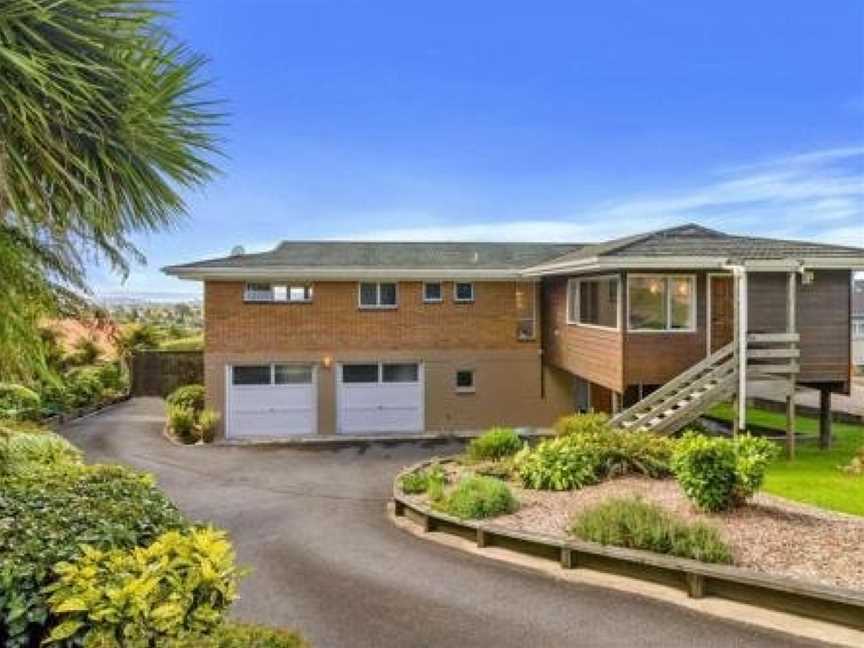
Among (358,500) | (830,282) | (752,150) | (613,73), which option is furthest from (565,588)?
(752,150)

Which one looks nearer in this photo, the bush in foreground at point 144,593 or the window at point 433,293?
the bush in foreground at point 144,593

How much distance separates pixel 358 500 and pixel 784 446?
1099 cm

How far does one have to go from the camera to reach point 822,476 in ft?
44.4

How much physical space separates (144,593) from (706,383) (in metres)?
13.8

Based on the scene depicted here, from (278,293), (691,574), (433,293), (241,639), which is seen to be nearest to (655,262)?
(433,293)

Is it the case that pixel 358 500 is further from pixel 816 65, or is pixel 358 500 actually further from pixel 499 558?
pixel 816 65

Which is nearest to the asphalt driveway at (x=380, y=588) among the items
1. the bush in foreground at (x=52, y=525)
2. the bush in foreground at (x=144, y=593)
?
the bush in foreground at (x=52, y=525)

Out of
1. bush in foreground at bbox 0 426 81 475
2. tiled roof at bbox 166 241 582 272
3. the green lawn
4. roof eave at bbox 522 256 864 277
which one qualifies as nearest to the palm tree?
bush in foreground at bbox 0 426 81 475

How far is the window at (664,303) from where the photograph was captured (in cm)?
1608

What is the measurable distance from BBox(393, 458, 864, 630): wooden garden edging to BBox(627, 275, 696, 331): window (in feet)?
25.5

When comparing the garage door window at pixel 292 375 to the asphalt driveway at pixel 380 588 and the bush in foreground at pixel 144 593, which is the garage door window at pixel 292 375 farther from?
the bush in foreground at pixel 144 593

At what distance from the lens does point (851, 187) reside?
118 feet

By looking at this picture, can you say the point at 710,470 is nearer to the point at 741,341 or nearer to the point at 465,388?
the point at 741,341

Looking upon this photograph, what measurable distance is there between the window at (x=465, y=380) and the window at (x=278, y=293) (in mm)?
5478
